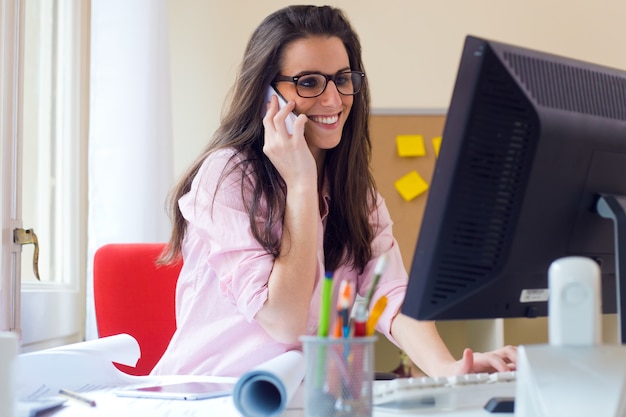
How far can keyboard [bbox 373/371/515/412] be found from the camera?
3.23 feet

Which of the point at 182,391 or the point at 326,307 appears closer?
the point at 326,307

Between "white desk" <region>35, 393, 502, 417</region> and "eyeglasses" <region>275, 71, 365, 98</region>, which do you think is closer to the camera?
"white desk" <region>35, 393, 502, 417</region>

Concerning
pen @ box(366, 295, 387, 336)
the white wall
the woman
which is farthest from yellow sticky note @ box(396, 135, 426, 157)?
pen @ box(366, 295, 387, 336)

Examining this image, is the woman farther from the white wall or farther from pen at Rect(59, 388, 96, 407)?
the white wall

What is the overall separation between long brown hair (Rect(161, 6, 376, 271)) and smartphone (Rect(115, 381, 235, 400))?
1.35 ft

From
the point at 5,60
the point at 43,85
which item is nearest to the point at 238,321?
the point at 5,60

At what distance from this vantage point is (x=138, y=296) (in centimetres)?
177

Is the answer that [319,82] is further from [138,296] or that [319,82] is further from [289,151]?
[138,296]

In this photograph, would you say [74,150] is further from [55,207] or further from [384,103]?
[384,103]

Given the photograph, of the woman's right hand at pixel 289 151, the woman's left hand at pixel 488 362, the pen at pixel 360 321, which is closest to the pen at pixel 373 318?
the pen at pixel 360 321

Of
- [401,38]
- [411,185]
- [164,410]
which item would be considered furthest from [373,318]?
[401,38]

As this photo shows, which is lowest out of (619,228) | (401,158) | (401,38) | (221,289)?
(221,289)

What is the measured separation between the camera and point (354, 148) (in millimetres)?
1775

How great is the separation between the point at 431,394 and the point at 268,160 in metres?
0.75
